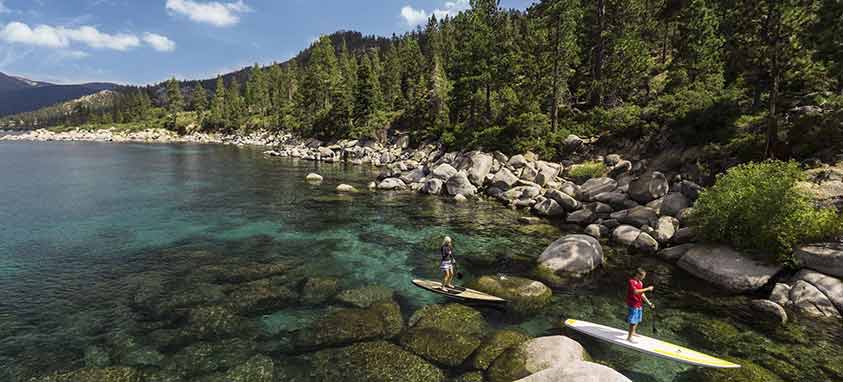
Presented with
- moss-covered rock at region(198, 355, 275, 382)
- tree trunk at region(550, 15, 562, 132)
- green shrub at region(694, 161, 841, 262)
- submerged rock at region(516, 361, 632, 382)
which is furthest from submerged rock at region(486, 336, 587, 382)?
tree trunk at region(550, 15, 562, 132)

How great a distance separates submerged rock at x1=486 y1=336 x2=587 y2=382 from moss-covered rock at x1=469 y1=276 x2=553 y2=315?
11.7ft

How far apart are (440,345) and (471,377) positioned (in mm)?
1696

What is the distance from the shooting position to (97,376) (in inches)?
412

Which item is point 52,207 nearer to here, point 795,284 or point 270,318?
point 270,318

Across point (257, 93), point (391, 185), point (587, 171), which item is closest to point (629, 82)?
point (587, 171)

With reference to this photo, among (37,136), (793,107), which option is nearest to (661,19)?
(793,107)

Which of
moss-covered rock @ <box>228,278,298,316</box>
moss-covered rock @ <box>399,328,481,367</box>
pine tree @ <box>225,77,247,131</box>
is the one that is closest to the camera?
moss-covered rock @ <box>399,328,481,367</box>

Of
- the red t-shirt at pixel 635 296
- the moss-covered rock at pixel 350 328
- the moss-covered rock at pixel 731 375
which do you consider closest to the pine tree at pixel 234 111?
→ the moss-covered rock at pixel 350 328

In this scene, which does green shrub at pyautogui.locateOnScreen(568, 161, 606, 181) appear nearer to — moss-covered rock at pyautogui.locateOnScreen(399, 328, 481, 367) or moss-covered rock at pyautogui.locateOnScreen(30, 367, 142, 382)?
moss-covered rock at pyautogui.locateOnScreen(399, 328, 481, 367)

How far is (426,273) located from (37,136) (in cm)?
20971

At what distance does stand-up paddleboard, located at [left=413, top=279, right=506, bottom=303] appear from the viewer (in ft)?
50.6

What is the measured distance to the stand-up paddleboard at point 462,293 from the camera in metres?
15.4

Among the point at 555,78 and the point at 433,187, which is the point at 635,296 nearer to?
the point at 433,187

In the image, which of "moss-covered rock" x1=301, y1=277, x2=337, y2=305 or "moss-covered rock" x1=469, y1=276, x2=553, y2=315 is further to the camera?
"moss-covered rock" x1=301, y1=277, x2=337, y2=305
